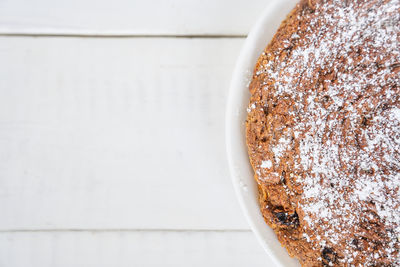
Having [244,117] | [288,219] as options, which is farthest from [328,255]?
[244,117]

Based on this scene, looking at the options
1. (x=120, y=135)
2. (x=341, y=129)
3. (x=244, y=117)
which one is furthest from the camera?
(x=120, y=135)

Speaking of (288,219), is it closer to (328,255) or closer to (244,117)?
(328,255)

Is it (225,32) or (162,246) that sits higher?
(225,32)

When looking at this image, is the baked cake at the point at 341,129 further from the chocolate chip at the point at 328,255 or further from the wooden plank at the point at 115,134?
the wooden plank at the point at 115,134

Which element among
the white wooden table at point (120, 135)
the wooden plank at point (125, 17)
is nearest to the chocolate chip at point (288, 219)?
the white wooden table at point (120, 135)

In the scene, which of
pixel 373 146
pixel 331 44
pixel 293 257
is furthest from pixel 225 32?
pixel 293 257

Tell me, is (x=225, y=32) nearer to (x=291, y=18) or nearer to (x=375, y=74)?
(x=291, y=18)
